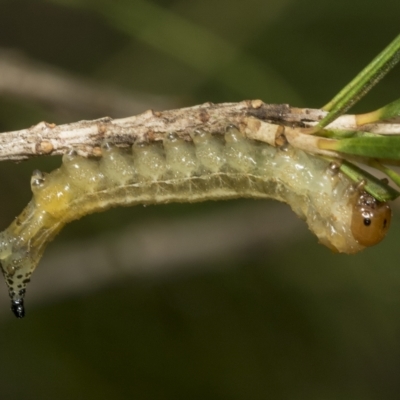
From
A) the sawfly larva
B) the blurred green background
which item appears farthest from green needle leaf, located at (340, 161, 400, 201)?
the blurred green background

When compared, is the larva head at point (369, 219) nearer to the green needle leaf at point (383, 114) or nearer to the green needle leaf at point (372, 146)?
the green needle leaf at point (383, 114)

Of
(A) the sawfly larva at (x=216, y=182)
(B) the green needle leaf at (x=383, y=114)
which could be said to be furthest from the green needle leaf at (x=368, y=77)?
(A) the sawfly larva at (x=216, y=182)

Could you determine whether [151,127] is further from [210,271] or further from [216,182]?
[210,271]

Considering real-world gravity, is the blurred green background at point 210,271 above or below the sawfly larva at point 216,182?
above

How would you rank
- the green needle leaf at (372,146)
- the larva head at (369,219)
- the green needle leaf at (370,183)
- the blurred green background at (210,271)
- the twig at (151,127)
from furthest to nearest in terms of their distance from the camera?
the blurred green background at (210,271)
the larva head at (369,219)
the twig at (151,127)
the green needle leaf at (370,183)
the green needle leaf at (372,146)

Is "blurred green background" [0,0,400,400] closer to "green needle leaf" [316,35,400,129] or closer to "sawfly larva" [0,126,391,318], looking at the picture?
"sawfly larva" [0,126,391,318]

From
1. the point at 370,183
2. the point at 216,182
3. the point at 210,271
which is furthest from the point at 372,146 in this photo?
the point at 210,271

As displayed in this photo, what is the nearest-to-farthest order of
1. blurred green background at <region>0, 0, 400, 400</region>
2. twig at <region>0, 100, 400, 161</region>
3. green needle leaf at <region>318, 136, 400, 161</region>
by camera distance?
green needle leaf at <region>318, 136, 400, 161</region>
twig at <region>0, 100, 400, 161</region>
blurred green background at <region>0, 0, 400, 400</region>
